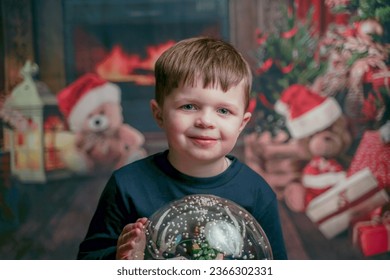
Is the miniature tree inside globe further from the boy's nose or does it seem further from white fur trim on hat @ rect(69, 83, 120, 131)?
white fur trim on hat @ rect(69, 83, 120, 131)

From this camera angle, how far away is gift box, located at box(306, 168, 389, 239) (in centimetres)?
254

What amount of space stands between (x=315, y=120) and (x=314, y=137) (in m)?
0.07

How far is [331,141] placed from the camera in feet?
8.38

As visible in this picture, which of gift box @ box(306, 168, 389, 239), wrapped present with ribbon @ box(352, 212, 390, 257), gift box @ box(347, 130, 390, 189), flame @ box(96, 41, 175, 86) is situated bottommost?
wrapped present with ribbon @ box(352, 212, 390, 257)

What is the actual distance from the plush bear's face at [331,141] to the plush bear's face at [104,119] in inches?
29.4

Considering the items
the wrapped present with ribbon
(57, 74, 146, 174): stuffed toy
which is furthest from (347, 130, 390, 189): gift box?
(57, 74, 146, 174): stuffed toy

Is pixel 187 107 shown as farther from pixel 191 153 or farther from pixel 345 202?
pixel 345 202

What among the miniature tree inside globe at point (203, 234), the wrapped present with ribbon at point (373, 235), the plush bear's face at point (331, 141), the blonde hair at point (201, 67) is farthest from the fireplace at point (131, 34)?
the miniature tree inside globe at point (203, 234)

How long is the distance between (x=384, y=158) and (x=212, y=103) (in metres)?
1.11

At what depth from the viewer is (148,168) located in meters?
1.75

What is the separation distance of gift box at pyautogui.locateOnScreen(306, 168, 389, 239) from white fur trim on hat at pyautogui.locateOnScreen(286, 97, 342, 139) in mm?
227

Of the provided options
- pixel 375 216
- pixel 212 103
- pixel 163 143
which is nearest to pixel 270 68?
Answer: pixel 163 143

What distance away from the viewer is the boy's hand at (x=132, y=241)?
4.91ft

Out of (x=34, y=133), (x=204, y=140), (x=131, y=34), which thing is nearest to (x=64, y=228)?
(x=34, y=133)
